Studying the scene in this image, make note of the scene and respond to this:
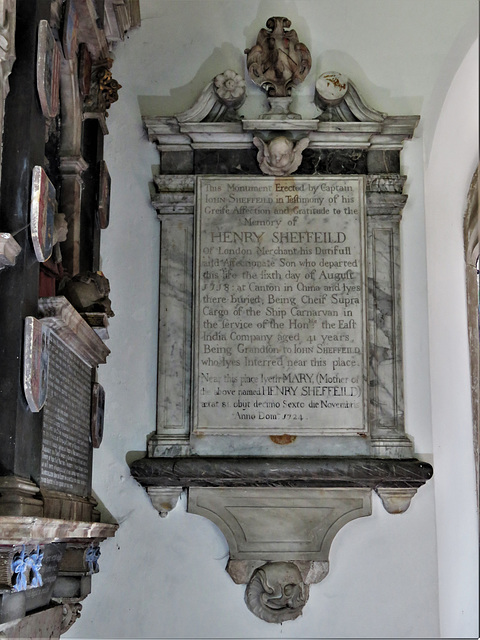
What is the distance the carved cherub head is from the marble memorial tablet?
8 centimetres

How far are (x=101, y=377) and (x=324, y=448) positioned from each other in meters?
1.42

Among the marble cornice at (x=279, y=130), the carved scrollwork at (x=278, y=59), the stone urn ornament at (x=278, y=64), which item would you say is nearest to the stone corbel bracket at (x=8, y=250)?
the marble cornice at (x=279, y=130)

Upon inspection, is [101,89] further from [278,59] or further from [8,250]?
[8,250]

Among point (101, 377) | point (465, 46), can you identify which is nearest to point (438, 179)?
point (465, 46)

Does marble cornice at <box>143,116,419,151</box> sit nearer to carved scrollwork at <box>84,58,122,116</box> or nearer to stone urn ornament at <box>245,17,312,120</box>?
stone urn ornament at <box>245,17,312,120</box>

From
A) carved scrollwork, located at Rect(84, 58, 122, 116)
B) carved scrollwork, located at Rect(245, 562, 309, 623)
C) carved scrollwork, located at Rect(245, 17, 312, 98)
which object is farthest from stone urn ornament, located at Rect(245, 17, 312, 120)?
carved scrollwork, located at Rect(245, 562, 309, 623)

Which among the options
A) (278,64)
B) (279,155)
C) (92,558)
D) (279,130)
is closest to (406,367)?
(279,155)

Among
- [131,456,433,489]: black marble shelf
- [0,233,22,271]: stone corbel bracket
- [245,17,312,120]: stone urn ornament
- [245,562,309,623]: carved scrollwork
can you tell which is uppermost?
[245,17,312,120]: stone urn ornament

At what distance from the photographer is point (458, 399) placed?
5895 mm

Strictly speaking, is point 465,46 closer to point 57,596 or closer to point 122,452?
point 122,452

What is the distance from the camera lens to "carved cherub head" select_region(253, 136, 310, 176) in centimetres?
564

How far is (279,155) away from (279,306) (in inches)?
36.8

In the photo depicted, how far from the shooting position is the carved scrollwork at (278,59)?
5766 mm

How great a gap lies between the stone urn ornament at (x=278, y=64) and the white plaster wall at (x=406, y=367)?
155mm
